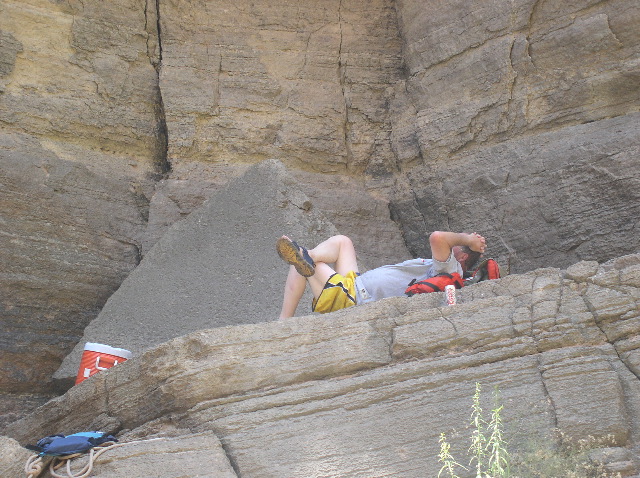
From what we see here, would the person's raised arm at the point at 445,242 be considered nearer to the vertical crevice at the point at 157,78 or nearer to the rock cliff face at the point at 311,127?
the rock cliff face at the point at 311,127

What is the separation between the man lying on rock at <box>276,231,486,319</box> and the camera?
4500 mm

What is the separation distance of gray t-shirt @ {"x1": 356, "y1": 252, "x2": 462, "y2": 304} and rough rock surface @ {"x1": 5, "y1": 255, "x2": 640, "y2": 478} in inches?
18.5

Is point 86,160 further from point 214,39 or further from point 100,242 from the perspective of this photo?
point 214,39

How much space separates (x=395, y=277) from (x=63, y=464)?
1995mm

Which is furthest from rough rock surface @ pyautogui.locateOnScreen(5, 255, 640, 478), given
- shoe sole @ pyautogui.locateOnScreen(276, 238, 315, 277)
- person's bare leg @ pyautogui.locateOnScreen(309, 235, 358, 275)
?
person's bare leg @ pyautogui.locateOnScreen(309, 235, 358, 275)

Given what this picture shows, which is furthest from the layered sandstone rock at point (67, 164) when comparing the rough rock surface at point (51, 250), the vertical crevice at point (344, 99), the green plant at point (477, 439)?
the green plant at point (477, 439)

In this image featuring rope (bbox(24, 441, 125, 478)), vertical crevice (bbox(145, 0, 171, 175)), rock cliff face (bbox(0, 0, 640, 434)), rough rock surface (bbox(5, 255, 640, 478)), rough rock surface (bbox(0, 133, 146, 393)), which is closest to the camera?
rope (bbox(24, 441, 125, 478))

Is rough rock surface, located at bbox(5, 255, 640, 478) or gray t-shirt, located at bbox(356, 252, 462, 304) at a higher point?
gray t-shirt, located at bbox(356, 252, 462, 304)

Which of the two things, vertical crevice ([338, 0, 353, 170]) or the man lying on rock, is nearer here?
the man lying on rock

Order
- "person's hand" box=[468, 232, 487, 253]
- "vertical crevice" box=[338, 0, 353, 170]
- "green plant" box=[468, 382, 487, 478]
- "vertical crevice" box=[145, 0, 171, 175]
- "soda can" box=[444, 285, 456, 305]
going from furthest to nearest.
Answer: "vertical crevice" box=[338, 0, 353, 170]
"vertical crevice" box=[145, 0, 171, 175]
"person's hand" box=[468, 232, 487, 253]
"soda can" box=[444, 285, 456, 305]
"green plant" box=[468, 382, 487, 478]

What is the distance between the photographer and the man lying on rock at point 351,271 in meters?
4.50

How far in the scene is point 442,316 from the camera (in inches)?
153

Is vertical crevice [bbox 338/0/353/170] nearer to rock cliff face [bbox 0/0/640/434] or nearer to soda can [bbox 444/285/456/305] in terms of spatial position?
rock cliff face [bbox 0/0/640/434]

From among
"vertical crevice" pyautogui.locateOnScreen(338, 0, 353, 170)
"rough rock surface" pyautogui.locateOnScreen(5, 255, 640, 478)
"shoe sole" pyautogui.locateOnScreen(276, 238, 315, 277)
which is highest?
"vertical crevice" pyautogui.locateOnScreen(338, 0, 353, 170)
